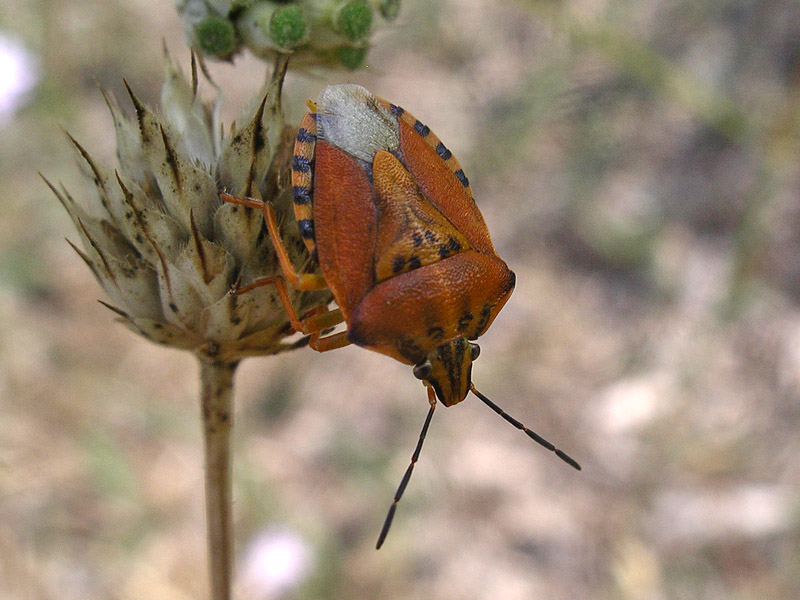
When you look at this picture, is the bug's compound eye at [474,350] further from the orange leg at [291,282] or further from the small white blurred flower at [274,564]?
the small white blurred flower at [274,564]

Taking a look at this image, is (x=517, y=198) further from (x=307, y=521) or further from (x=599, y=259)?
(x=307, y=521)

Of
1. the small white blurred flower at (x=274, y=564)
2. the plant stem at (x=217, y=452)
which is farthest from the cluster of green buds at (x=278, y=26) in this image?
the small white blurred flower at (x=274, y=564)

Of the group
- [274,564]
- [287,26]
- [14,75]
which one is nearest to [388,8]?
[287,26]

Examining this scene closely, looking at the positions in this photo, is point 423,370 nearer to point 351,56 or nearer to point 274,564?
point 351,56

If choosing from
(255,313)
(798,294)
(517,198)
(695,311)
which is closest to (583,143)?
(517,198)

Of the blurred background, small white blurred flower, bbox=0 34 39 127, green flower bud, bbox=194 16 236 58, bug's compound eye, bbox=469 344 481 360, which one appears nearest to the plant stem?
bug's compound eye, bbox=469 344 481 360
